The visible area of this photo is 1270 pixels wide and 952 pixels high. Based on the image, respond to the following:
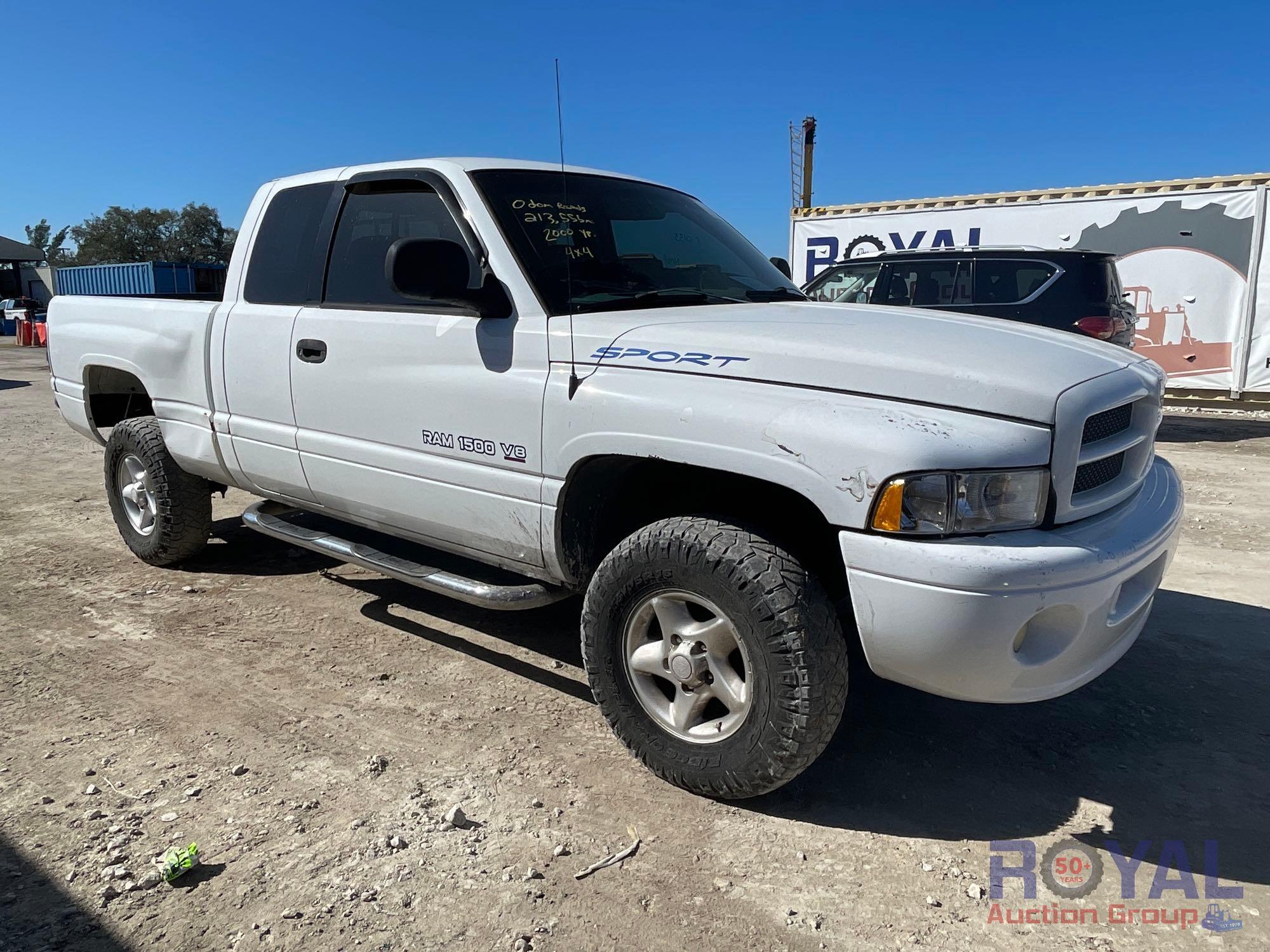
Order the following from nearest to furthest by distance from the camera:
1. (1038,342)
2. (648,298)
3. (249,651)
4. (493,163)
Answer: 1. (1038,342)
2. (648,298)
3. (493,163)
4. (249,651)

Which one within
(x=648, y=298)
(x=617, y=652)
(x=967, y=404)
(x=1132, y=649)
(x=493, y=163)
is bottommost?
(x=1132, y=649)

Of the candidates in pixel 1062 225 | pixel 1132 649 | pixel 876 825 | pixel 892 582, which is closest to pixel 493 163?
pixel 892 582

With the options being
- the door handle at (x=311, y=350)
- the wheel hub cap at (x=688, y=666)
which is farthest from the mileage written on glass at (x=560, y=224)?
the wheel hub cap at (x=688, y=666)

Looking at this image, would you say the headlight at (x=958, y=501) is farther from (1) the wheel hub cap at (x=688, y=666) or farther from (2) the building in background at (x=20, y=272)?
(2) the building in background at (x=20, y=272)

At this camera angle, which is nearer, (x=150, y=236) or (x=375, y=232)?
(x=375, y=232)

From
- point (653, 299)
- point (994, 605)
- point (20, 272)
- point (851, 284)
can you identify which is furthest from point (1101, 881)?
point (20, 272)

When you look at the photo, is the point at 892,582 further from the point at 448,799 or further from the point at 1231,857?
the point at 448,799

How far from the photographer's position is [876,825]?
265 centimetres

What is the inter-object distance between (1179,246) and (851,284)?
255 inches

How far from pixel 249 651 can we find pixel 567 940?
7.44 ft

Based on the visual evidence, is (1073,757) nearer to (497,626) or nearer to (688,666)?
(688,666)

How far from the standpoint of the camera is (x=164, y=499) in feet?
15.3

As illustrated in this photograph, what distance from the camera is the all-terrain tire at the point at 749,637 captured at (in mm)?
2436

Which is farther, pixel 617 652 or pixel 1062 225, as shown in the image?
pixel 1062 225
